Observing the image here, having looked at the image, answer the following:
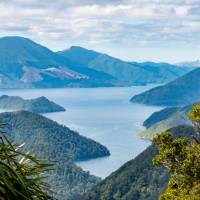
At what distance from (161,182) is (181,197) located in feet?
375

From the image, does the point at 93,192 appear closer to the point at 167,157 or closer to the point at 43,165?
the point at 167,157

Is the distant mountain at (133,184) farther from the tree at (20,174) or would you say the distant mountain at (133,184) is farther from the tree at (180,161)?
the tree at (20,174)

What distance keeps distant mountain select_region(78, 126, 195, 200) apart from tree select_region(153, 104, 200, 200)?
10595 cm

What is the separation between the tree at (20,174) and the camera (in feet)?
11.0

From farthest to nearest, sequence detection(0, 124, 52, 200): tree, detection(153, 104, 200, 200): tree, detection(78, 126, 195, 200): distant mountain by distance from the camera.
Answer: detection(78, 126, 195, 200): distant mountain, detection(153, 104, 200, 200): tree, detection(0, 124, 52, 200): tree

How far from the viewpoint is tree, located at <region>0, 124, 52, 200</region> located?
336 cm

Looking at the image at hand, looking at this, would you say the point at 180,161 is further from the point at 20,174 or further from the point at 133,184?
the point at 133,184

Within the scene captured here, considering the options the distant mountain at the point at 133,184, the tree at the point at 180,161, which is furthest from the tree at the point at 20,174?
the distant mountain at the point at 133,184

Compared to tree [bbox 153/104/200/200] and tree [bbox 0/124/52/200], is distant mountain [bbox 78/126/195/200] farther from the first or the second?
tree [bbox 0/124/52/200]

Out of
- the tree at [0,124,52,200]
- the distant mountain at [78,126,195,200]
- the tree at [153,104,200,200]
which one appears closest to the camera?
the tree at [0,124,52,200]

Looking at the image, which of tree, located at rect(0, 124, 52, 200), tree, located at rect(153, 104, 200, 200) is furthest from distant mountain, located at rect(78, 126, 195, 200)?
tree, located at rect(0, 124, 52, 200)

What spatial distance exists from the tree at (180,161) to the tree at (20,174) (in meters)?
10.3

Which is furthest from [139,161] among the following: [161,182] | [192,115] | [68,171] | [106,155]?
[192,115]

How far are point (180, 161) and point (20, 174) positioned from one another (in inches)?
457
